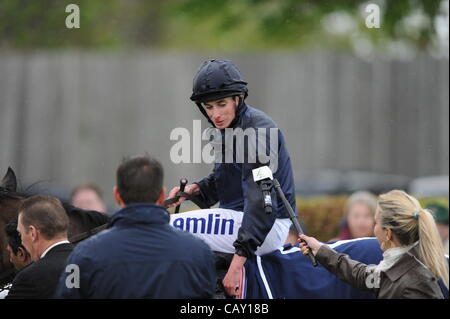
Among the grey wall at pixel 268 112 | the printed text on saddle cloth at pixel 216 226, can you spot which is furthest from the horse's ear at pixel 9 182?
the grey wall at pixel 268 112

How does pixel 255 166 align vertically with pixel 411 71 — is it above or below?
below

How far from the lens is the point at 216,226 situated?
4836 millimetres

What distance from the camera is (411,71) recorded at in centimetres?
1194

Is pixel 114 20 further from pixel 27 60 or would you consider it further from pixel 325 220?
pixel 325 220

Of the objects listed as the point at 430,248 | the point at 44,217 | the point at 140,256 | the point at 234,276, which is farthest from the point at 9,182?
the point at 430,248

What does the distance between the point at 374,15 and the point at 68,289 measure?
491 cm

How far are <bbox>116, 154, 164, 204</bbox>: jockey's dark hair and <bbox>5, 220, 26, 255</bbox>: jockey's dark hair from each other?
4.06 feet

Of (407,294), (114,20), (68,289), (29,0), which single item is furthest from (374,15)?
(114,20)

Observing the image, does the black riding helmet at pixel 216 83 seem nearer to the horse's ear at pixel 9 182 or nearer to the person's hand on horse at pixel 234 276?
the person's hand on horse at pixel 234 276

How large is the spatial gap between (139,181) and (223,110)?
3.54ft

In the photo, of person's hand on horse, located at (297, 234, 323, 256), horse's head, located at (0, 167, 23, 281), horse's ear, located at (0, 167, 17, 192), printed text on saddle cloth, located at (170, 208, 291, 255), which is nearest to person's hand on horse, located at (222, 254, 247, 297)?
printed text on saddle cloth, located at (170, 208, 291, 255)

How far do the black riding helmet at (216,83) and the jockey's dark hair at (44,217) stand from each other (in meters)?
1.05

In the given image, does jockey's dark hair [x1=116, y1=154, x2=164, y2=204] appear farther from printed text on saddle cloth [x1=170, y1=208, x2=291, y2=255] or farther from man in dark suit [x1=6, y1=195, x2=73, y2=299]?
printed text on saddle cloth [x1=170, y1=208, x2=291, y2=255]

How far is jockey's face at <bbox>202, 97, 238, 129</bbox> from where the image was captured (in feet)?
15.8
